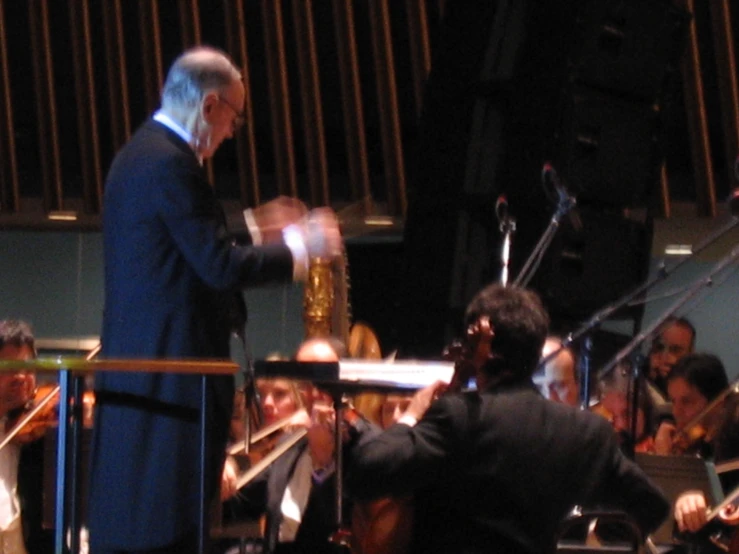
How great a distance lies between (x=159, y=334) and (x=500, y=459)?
64cm

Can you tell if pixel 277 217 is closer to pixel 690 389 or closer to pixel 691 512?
pixel 691 512

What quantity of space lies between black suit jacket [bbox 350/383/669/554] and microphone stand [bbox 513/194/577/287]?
1.27 metres

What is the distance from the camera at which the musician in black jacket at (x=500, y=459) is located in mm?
2555

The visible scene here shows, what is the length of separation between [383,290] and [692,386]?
184 cm

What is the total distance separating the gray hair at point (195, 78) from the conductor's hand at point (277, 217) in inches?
9.6

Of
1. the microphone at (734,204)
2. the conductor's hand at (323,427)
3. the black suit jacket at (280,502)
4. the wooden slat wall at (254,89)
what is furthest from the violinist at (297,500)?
the wooden slat wall at (254,89)

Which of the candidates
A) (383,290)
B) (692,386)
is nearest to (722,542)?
(692,386)

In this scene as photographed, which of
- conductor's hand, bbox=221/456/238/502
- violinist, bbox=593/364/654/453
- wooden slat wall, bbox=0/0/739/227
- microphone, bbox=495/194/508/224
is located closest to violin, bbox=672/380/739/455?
violinist, bbox=593/364/654/453

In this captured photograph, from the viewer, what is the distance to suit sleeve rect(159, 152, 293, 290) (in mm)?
2623

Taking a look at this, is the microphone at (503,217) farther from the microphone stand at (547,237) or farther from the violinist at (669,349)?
the violinist at (669,349)

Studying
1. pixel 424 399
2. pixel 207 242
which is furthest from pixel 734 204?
pixel 207 242

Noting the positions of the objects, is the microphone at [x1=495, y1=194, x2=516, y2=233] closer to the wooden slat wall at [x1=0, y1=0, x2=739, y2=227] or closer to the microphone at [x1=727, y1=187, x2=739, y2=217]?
the microphone at [x1=727, y1=187, x2=739, y2=217]

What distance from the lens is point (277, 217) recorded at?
9.23 ft

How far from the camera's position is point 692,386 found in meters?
4.43
